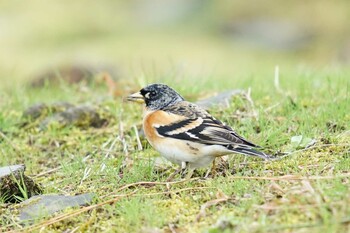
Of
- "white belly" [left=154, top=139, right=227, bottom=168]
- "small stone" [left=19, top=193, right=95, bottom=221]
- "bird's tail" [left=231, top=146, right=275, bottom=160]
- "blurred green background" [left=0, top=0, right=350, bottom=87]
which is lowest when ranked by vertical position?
"blurred green background" [left=0, top=0, right=350, bottom=87]

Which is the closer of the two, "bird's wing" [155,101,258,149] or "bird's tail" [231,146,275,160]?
A: "bird's tail" [231,146,275,160]

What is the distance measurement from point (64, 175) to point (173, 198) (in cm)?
121

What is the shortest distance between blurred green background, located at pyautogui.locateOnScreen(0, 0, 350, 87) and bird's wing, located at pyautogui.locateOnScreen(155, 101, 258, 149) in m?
9.22

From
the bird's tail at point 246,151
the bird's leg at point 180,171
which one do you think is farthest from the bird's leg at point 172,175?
the bird's tail at point 246,151

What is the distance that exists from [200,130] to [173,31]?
42.0ft

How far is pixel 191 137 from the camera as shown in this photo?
4.23 metres

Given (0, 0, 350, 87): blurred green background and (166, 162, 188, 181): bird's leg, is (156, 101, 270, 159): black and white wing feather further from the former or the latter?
(0, 0, 350, 87): blurred green background

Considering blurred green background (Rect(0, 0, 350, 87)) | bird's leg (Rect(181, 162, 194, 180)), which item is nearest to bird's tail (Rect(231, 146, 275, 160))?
bird's leg (Rect(181, 162, 194, 180))

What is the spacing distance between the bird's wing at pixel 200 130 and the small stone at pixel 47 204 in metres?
0.67

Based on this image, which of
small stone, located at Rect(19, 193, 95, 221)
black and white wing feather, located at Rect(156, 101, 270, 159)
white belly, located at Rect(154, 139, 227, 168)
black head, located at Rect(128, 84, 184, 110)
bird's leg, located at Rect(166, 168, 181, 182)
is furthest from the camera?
black head, located at Rect(128, 84, 184, 110)

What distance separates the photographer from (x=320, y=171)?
401cm

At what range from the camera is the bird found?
13.5 ft

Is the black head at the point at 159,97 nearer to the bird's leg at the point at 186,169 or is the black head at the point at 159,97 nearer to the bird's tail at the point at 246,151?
the bird's leg at the point at 186,169

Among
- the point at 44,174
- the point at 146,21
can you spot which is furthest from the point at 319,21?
the point at 44,174
